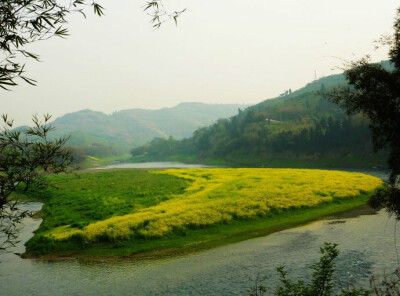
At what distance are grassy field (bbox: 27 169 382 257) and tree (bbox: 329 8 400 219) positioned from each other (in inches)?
779

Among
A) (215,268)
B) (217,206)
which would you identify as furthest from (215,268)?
(217,206)

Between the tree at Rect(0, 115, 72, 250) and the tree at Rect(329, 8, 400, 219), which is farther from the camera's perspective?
the tree at Rect(329, 8, 400, 219)

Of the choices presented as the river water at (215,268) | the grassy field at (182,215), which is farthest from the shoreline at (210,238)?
the river water at (215,268)

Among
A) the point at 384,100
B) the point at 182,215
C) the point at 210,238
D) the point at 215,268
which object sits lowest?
the point at 215,268

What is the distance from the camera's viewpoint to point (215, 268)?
2523cm

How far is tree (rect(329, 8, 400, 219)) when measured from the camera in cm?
1319

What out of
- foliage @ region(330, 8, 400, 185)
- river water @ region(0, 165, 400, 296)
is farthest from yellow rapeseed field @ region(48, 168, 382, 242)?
foliage @ region(330, 8, 400, 185)

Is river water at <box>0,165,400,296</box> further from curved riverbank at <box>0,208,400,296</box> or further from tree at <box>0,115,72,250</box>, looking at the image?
tree at <box>0,115,72,250</box>

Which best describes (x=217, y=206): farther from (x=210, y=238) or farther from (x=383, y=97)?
(x=383, y=97)

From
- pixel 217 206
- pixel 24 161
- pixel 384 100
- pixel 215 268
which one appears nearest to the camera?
pixel 24 161

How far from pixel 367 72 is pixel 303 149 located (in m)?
151

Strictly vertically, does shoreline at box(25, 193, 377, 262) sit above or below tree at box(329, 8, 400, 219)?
below

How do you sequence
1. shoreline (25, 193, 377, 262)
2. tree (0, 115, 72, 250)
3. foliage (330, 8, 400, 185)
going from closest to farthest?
1. tree (0, 115, 72, 250)
2. foliage (330, 8, 400, 185)
3. shoreline (25, 193, 377, 262)

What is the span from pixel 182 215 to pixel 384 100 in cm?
2956
